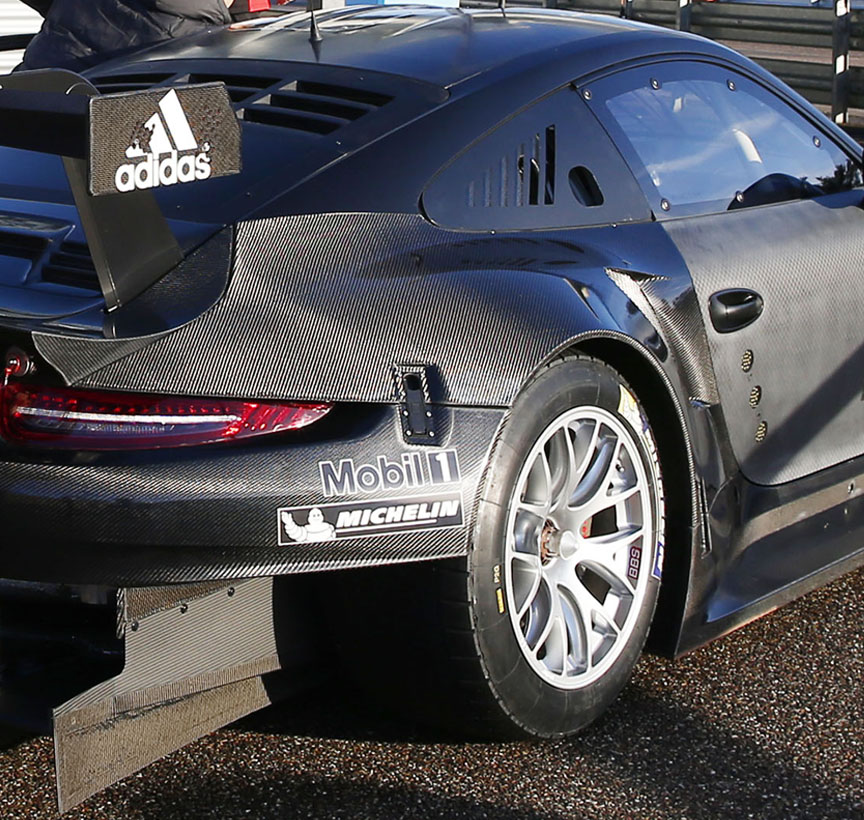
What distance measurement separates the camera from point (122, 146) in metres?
2.50

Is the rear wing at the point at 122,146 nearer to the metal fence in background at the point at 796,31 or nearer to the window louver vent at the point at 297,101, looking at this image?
the window louver vent at the point at 297,101

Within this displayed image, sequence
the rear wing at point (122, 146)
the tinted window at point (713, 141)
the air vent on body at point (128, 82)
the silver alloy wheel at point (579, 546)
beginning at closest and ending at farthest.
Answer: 1. the rear wing at point (122, 146)
2. the silver alloy wheel at point (579, 546)
3. the tinted window at point (713, 141)
4. the air vent on body at point (128, 82)

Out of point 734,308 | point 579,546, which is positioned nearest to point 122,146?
point 579,546

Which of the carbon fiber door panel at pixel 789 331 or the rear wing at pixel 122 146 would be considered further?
the carbon fiber door panel at pixel 789 331

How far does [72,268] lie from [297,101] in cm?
86

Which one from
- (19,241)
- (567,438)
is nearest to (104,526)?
(19,241)

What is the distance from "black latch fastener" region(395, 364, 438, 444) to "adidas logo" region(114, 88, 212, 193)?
541 mm

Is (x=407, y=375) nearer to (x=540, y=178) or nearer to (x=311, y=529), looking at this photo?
(x=311, y=529)

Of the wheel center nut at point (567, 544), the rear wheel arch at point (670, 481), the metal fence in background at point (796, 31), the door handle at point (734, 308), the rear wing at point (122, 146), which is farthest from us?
the metal fence in background at point (796, 31)

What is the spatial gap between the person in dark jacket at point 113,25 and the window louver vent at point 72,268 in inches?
85.3

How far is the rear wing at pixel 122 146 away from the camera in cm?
247

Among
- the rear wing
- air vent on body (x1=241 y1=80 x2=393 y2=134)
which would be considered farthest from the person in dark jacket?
the rear wing

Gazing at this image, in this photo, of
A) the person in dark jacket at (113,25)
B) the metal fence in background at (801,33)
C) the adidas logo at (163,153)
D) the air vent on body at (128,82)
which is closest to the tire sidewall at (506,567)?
the adidas logo at (163,153)

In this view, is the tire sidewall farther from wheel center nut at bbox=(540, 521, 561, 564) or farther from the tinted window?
the tinted window
